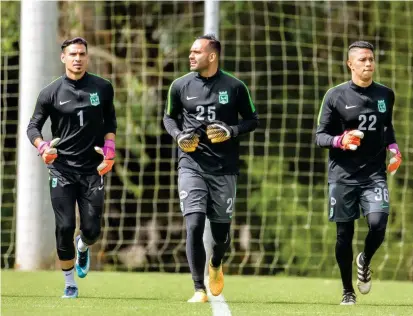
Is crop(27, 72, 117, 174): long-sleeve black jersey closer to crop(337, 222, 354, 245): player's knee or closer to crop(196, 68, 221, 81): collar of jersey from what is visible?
crop(196, 68, 221, 81): collar of jersey

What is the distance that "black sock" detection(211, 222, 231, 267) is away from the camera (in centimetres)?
1127

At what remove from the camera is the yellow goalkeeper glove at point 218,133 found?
10.9 m

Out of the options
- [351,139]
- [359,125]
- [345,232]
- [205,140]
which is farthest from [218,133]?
[345,232]

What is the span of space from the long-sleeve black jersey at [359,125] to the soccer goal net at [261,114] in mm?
8036

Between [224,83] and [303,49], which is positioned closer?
[224,83]

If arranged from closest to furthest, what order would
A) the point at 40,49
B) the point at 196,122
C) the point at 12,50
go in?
the point at 196,122 → the point at 40,49 → the point at 12,50

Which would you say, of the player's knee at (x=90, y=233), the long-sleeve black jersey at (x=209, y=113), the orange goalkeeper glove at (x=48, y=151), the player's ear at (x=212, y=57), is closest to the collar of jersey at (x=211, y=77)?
the long-sleeve black jersey at (x=209, y=113)

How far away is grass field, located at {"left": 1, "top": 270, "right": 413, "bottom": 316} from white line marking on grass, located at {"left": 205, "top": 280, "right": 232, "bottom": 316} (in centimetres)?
3

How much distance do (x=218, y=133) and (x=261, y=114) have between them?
8878 millimetres

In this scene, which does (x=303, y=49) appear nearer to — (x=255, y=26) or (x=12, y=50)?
(x=255, y=26)

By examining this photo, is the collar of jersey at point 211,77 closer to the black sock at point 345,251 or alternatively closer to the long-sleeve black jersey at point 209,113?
the long-sleeve black jersey at point 209,113

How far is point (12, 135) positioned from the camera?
758 inches

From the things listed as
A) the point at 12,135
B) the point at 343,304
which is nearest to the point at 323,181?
the point at 12,135

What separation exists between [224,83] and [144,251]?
30.7 feet
